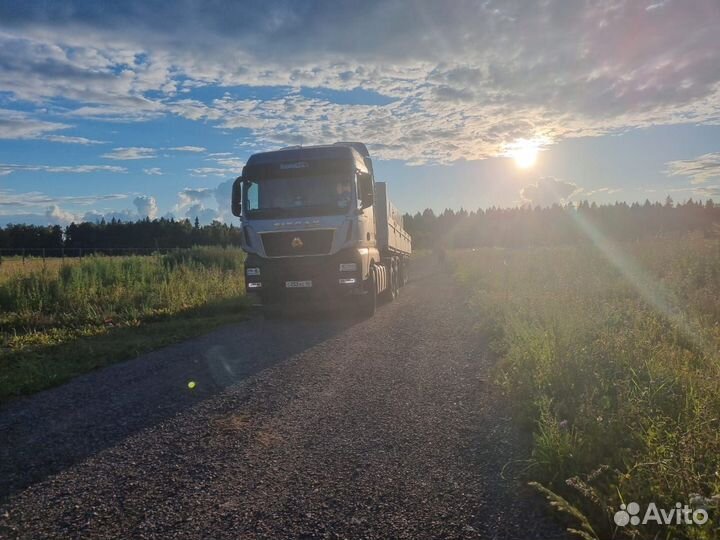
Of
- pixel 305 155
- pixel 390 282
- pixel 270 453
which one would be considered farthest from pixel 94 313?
pixel 270 453

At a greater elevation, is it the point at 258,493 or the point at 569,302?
the point at 569,302

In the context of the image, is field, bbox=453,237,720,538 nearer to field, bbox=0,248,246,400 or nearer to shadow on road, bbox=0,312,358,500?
shadow on road, bbox=0,312,358,500

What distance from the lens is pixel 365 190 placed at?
11984mm

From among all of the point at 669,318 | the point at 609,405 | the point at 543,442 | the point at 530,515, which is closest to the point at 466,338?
the point at 669,318

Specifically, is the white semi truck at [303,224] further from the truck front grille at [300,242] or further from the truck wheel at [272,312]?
the truck wheel at [272,312]

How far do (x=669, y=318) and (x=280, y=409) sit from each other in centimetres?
594

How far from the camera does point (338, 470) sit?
152 inches

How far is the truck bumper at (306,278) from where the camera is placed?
11242 mm

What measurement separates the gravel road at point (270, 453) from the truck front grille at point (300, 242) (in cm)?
401

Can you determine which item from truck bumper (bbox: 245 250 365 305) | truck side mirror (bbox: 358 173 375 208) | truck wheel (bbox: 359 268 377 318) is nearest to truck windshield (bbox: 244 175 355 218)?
truck side mirror (bbox: 358 173 375 208)

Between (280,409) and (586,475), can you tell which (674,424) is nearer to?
(586,475)

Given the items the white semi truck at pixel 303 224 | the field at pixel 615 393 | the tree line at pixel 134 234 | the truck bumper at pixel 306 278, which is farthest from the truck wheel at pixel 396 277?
the tree line at pixel 134 234

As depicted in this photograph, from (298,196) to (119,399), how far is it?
657 cm

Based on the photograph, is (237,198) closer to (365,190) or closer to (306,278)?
(306,278)
